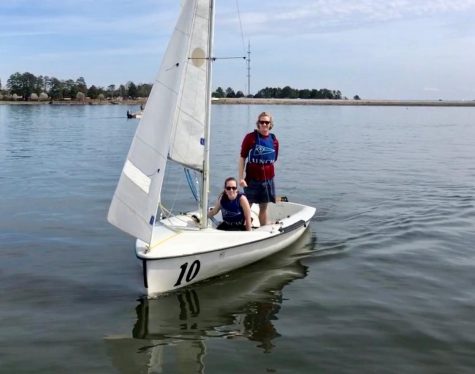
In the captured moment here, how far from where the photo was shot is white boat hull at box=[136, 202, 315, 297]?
838 cm

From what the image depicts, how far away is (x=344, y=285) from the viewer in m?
9.58

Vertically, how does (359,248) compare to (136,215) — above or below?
below

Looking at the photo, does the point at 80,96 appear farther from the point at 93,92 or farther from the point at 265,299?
the point at 265,299

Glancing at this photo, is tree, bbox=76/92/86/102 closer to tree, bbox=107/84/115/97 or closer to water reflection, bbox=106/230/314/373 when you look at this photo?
tree, bbox=107/84/115/97

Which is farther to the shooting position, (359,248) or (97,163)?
(97,163)

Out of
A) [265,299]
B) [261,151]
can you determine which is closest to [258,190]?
[261,151]

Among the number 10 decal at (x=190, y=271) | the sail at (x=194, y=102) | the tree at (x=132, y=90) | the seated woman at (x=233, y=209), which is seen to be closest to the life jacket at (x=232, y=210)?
the seated woman at (x=233, y=209)

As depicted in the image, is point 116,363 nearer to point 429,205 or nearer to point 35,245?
point 35,245

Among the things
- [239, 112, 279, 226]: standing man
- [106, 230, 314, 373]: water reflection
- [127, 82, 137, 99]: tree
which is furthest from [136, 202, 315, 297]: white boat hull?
[127, 82, 137, 99]: tree

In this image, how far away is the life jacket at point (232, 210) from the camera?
1001 cm

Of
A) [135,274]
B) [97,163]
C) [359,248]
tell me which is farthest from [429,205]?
[97,163]

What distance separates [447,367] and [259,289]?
3.54 metres

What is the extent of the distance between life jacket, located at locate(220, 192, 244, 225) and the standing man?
1.69 ft

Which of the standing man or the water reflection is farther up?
the standing man
